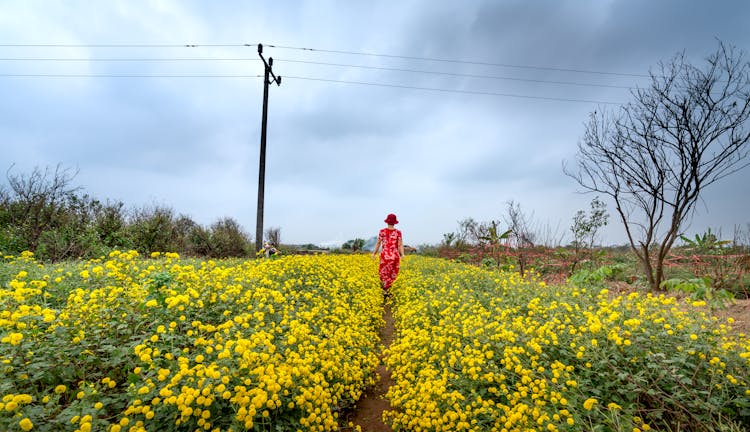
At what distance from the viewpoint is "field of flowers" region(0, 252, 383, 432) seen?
6.62 ft

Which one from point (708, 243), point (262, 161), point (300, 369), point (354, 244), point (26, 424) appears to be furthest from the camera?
point (354, 244)

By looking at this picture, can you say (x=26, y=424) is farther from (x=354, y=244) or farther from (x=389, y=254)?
(x=354, y=244)

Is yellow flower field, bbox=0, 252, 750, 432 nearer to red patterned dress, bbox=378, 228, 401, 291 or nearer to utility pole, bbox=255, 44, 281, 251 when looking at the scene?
red patterned dress, bbox=378, 228, 401, 291

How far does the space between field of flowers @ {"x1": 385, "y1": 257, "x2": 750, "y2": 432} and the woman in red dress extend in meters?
4.81

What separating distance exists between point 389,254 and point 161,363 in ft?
21.3

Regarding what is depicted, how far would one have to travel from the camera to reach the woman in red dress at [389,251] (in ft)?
28.8

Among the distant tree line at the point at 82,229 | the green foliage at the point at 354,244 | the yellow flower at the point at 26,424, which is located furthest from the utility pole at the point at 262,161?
the green foliage at the point at 354,244

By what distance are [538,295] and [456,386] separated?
2832 millimetres

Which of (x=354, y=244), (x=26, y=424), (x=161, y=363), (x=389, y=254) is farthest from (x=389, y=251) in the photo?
(x=354, y=244)

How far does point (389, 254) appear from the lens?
8766 millimetres

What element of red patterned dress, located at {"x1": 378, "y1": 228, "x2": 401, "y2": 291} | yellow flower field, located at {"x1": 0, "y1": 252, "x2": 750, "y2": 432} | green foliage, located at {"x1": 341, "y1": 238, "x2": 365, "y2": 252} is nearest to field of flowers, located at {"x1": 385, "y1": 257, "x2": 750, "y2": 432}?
yellow flower field, located at {"x1": 0, "y1": 252, "x2": 750, "y2": 432}

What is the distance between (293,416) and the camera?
103 inches

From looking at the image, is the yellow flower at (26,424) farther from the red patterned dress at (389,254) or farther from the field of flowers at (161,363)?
the red patterned dress at (389,254)

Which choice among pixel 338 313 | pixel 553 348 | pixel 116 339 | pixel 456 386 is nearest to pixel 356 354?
pixel 338 313
